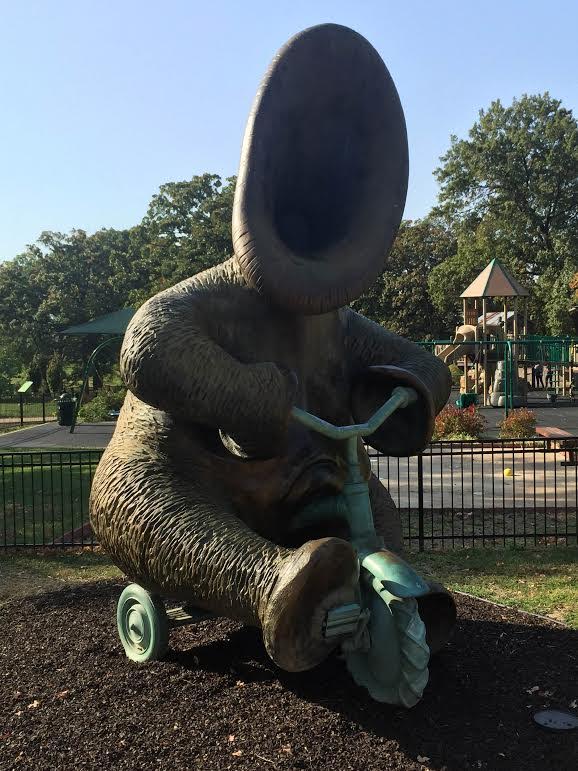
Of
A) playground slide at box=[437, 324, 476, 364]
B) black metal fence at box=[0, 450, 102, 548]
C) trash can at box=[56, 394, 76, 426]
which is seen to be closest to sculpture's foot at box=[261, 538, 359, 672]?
black metal fence at box=[0, 450, 102, 548]

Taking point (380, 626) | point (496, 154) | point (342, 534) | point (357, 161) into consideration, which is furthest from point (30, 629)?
point (496, 154)

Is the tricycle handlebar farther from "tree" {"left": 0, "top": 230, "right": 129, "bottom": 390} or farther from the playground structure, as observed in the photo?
"tree" {"left": 0, "top": 230, "right": 129, "bottom": 390}

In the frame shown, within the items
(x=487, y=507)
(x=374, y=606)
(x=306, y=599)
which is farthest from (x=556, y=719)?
(x=487, y=507)

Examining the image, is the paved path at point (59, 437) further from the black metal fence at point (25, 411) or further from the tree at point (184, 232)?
the tree at point (184, 232)

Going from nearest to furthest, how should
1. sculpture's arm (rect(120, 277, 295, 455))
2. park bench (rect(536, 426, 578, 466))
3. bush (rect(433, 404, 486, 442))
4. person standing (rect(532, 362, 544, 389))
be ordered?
sculpture's arm (rect(120, 277, 295, 455)) → park bench (rect(536, 426, 578, 466)) → bush (rect(433, 404, 486, 442)) → person standing (rect(532, 362, 544, 389))

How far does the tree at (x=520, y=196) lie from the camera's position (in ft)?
134

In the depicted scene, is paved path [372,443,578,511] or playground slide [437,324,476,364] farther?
playground slide [437,324,476,364]

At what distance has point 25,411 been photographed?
3098cm

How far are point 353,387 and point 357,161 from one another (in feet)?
3.52

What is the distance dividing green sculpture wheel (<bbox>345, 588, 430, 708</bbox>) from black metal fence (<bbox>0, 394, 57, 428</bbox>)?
22.2m

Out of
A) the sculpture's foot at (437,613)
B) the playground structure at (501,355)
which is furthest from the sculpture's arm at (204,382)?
the playground structure at (501,355)

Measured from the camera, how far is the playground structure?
2384 cm

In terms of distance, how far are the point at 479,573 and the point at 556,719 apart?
3.58 m

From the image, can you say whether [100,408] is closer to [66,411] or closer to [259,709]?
[66,411]
